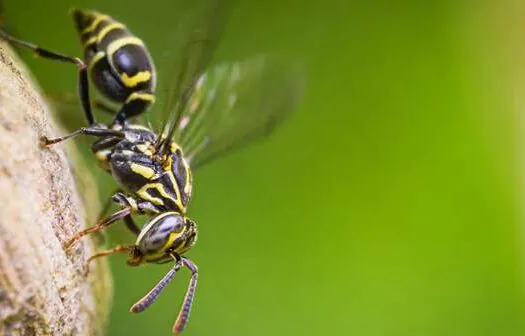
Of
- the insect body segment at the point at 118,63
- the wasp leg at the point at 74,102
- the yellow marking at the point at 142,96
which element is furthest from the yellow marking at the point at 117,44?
the wasp leg at the point at 74,102

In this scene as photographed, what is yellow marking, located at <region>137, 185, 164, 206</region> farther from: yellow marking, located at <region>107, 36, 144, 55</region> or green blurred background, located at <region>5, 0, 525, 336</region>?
green blurred background, located at <region>5, 0, 525, 336</region>

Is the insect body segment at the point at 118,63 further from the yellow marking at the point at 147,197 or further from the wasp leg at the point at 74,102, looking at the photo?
the yellow marking at the point at 147,197

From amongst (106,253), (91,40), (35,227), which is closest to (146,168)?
(106,253)

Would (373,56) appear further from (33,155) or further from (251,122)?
(33,155)

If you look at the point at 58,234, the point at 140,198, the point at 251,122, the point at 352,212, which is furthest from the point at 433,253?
the point at 58,234

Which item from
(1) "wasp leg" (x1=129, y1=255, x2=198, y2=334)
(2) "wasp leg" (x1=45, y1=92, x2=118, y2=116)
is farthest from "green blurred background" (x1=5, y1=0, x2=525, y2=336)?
(1) "wasp leg" (x1=129, y1=255, x2=198, y2=334)
